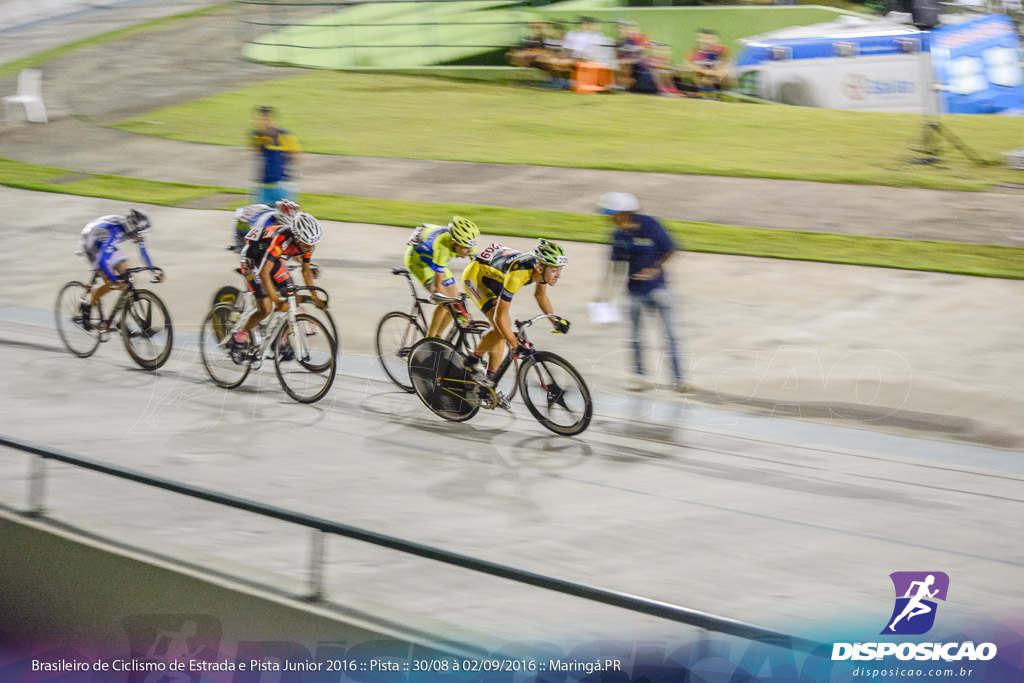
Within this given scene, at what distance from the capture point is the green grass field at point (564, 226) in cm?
1198

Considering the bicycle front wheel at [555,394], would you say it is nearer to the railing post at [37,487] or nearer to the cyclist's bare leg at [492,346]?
the cyclist's bare leg at [492,346]

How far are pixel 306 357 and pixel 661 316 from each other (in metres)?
3.07

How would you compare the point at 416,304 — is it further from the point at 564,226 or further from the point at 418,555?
the point at 564,226

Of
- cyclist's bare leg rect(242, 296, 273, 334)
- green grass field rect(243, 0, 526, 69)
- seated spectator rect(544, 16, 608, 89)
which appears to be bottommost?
cyclist's bare leg rect(242, 296, 273, 334)

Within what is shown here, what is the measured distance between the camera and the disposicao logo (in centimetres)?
392

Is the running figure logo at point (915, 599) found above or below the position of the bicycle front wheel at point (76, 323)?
below

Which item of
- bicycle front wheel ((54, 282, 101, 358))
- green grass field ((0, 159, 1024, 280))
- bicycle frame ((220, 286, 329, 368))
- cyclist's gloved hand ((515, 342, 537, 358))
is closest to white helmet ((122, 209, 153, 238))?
bicycle front wheel ((54, 282, 101, 358))

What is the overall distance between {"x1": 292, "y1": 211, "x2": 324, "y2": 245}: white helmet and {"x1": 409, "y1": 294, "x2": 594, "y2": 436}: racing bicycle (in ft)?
4.05

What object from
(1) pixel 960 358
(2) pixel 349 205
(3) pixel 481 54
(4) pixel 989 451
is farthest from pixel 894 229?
(3) pixel 481 54

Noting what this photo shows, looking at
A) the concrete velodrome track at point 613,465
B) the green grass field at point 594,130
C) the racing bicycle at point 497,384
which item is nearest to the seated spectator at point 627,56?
the green grass field at point 594,130

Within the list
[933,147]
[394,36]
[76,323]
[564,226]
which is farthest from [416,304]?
[394,36]

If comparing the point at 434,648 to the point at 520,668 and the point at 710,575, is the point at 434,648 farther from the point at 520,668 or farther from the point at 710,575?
the point at 710,575

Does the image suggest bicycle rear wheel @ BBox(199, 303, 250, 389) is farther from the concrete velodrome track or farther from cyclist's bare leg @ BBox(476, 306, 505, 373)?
cyclist's bare leg @ BBox(476, 306, 505, 373)

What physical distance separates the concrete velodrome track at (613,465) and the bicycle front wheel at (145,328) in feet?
0.68
